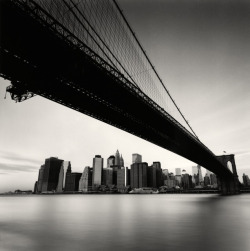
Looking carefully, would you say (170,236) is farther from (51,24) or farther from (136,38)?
(136,38)

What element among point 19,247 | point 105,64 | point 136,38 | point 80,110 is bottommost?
point 19,247

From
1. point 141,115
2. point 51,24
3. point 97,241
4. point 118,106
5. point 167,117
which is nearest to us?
point 97,241

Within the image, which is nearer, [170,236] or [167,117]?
[170,236]

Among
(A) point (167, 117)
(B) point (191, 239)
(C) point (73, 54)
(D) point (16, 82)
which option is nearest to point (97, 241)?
(B) point (191, 239)

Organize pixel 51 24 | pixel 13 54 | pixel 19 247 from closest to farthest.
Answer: pixel 19 247 → pixel 51 24 → pixel 13 54

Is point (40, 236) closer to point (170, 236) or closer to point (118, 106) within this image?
point (170, 236)

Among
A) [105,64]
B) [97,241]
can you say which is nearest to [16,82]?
[105,64]

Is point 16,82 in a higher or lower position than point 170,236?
higher
